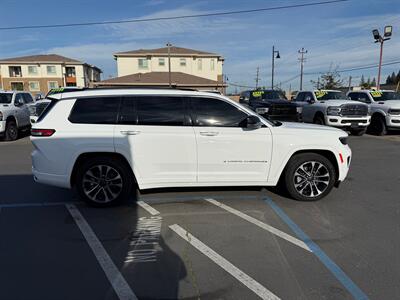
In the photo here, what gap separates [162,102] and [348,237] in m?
3.16

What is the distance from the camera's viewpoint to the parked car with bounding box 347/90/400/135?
13.3 m

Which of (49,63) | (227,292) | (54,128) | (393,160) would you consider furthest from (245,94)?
(49,63)

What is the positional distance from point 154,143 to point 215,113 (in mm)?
1037

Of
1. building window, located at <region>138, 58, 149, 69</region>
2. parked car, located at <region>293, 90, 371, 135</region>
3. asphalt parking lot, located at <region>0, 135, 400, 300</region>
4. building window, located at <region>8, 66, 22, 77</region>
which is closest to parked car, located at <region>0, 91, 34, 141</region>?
asphalt parking lot, located at <region>0, 135, 400, 300</region>

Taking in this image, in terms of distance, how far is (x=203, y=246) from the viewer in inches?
152

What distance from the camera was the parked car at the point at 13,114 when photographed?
1259 cm

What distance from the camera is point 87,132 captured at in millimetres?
4859

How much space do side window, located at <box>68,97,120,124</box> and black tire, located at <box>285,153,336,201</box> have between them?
2.87 m

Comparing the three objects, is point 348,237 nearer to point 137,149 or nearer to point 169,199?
point 169,199

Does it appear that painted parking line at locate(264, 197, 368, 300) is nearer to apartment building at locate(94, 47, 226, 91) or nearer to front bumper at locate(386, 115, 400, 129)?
front bumper at locate(386, 115, 400, 129)

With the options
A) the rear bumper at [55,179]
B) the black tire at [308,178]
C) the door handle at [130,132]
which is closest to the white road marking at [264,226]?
the black tire at [308,178]

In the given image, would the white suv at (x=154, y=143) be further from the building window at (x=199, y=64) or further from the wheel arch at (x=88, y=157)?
the building window at (x=199, y=64)

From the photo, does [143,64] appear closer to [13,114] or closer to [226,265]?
[13,114]

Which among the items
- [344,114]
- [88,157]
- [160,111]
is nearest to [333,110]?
[344,114]
